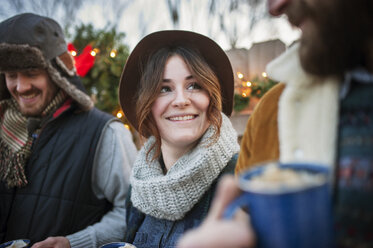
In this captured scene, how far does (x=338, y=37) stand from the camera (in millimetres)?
487

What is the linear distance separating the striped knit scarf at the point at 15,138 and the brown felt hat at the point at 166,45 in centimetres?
54

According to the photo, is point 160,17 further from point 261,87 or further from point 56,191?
point 56,191

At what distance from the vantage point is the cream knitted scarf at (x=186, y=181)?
3.92 ft

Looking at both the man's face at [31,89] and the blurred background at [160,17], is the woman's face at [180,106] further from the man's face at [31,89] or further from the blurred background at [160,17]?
the blurred background at [160,17]

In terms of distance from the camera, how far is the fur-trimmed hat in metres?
1.61

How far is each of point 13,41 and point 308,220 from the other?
178 centimetres

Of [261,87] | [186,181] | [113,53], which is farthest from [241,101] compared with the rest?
[186,181]

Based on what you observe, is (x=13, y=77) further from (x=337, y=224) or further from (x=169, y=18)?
(x=169, y=18)

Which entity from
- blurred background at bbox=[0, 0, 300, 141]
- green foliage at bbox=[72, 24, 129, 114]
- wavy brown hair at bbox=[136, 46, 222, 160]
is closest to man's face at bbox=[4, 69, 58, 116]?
→ wavy brown hair at bbox=[136, 46, 222, 160]

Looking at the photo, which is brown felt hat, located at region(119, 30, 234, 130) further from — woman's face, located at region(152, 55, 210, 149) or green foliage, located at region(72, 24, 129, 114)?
green foliage, located at region(72, 24, 129, 114)

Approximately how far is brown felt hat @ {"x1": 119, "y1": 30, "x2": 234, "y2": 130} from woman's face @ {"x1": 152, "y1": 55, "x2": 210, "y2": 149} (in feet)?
0.41

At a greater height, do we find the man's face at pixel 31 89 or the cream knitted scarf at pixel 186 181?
the man's face at pixel 31 89

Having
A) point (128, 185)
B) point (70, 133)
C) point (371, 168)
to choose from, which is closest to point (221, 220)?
point (371, 168)

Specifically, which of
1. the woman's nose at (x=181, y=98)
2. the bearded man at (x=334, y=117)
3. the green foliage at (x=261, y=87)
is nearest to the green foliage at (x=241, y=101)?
the green foliage at (x=261, y=87)
